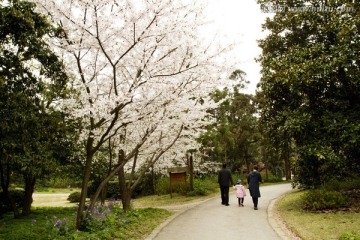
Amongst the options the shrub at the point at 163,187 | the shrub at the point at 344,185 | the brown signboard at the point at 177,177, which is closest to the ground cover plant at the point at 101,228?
the brown signboard at the point at 177,177

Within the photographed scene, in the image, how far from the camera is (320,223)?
809cm

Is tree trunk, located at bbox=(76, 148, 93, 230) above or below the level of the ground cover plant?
above

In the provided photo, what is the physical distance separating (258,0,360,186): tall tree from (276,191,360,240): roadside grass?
1.72m

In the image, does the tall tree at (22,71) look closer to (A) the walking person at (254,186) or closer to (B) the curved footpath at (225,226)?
(B) the curved footpath at (225,226)

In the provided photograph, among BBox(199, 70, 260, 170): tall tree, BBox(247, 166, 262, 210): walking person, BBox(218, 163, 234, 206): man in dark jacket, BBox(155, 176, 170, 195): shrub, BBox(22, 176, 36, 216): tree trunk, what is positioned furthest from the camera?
BBox(199, 70, 260, 170): tall tree

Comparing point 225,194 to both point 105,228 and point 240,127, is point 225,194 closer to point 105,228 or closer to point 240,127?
point 105,228

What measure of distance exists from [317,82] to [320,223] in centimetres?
489

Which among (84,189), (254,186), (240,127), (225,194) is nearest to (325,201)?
(254,186)

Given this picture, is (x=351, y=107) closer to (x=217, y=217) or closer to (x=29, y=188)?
(x=217, y=217)

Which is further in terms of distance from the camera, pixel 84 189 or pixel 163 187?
pixel 163 187

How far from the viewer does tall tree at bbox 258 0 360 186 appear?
9.62 metres

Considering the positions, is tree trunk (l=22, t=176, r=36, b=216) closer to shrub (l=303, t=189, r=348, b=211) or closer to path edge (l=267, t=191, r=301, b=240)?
path edge (l=267, t=191, r=301, b=240)

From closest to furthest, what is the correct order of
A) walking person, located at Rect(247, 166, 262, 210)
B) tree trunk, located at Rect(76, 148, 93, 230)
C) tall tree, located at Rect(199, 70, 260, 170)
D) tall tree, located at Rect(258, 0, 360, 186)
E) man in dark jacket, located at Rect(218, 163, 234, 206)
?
tree trunk, located at Rect(76, 148, 93, 230)
tall tree, located at Rect(258, 0, 360, 186)
walking person, located at Rect(247, 166, 262, 210)
man in dark jacket, located at Rect(218, 163, 234, 206)
tall tree, located at Rect(199, 70, 260, 170)

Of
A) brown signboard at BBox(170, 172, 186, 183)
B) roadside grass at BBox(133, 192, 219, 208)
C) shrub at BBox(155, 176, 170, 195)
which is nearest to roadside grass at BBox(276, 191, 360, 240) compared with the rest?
roadside grass at BBox(133, 192, 219, 208)
